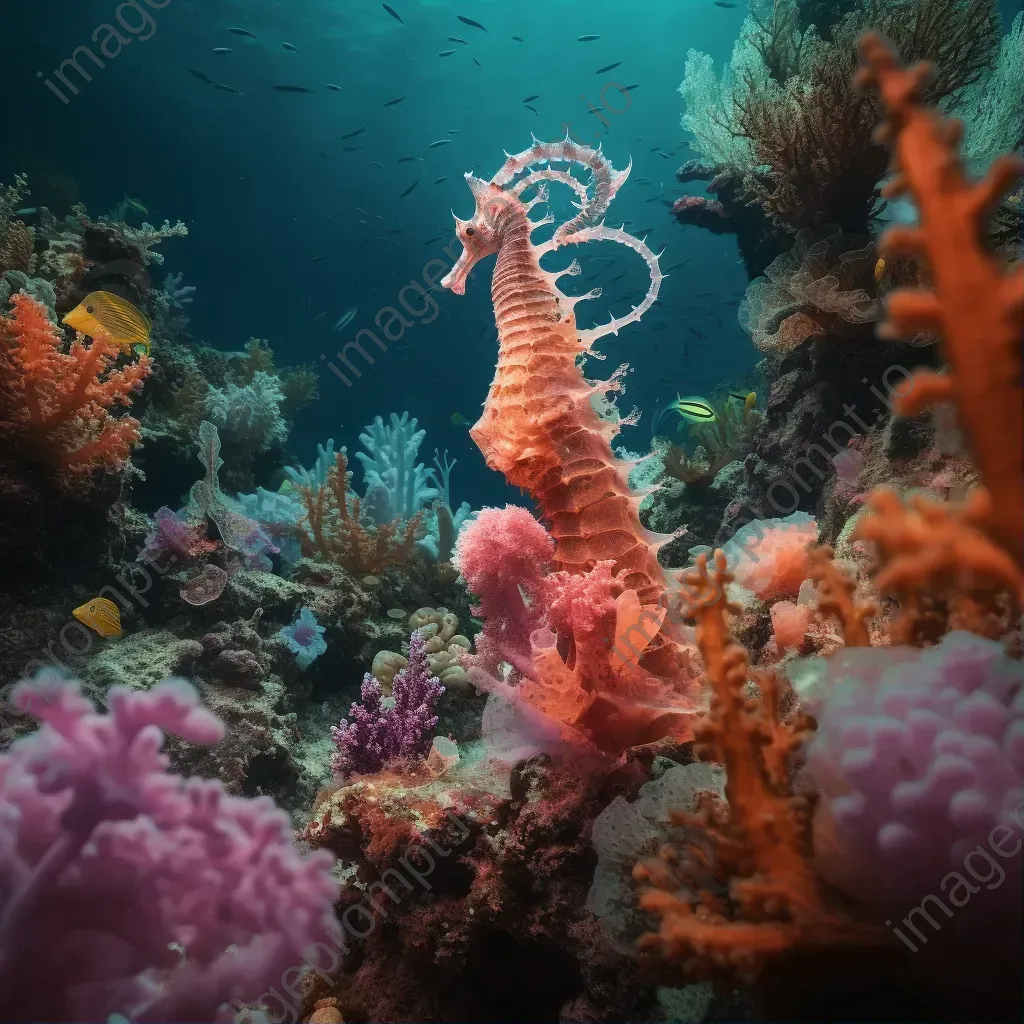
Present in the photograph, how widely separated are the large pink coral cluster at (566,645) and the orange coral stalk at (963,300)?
140 cm

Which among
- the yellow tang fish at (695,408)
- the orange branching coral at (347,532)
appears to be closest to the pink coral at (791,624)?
the orange branching coral at (347,532)

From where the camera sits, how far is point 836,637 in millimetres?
2207

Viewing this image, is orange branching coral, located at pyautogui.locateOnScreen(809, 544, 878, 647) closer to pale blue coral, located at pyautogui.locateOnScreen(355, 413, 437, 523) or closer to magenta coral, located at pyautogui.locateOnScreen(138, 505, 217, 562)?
magenta coral, located at pyautogui.locateOnScreen(138, 505, 217, 562)

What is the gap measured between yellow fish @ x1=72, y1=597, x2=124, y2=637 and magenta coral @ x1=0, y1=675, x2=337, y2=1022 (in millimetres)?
2788

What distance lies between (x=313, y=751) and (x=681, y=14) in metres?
29.0

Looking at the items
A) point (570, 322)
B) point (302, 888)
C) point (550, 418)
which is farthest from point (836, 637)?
point (302, 888)

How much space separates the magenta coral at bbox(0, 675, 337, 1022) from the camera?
3.70ft

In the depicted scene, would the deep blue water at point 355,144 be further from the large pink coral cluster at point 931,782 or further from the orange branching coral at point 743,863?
the large pink coral cluster at point 931,782

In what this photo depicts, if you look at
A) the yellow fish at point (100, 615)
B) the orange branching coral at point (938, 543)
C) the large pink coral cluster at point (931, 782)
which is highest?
the yellow fish at point (100, 615)

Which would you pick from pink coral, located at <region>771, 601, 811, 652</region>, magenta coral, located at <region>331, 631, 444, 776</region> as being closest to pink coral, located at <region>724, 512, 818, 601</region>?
pink coral, located at <region>771, 601, 811, 652</region>

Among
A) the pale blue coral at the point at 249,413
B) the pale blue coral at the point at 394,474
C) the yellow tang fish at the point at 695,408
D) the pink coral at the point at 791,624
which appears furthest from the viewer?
the pale blue coral at the point at 249,413

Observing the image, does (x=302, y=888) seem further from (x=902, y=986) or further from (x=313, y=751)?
(x=313, y=751)

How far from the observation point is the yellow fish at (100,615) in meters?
3.54

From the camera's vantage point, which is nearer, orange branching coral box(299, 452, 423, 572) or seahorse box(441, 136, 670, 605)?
seahorse box(441, 136, 670, 605)
